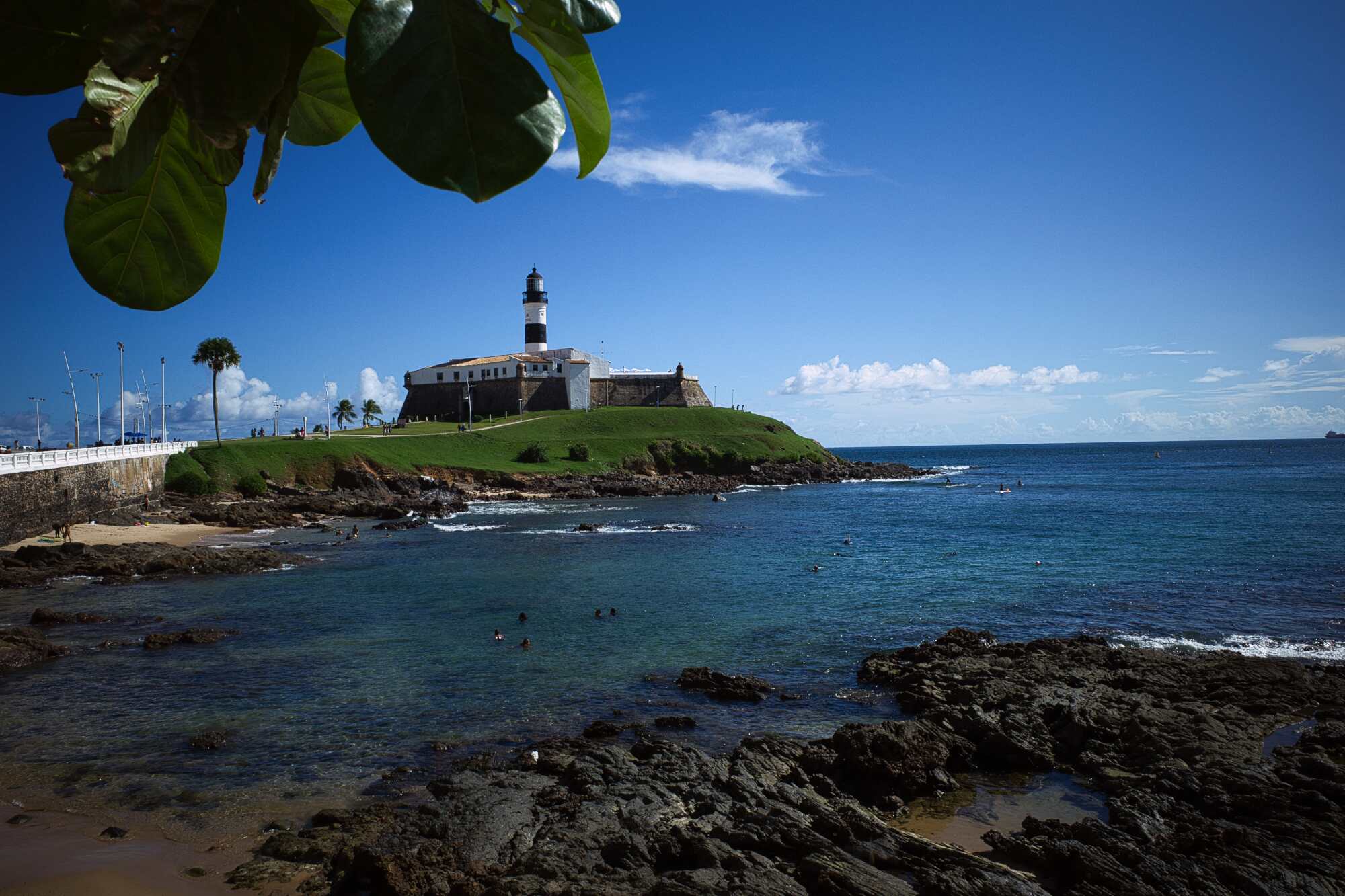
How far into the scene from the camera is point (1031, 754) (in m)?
13.4

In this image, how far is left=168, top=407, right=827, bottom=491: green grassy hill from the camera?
185 ft

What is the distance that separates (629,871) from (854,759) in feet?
15.4

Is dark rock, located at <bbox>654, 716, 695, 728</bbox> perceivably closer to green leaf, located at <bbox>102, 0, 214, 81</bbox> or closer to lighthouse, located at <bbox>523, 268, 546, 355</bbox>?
green leaf, located at <bbox>102, 0, 214, 81</bbox>

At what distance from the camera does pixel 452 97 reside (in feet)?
1.94

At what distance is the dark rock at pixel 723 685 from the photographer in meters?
16.6

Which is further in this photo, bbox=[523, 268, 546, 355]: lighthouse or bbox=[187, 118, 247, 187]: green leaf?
bbox=[523, 268, 546, 355]: lighthouse

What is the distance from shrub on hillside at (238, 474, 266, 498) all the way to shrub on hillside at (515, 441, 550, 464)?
22.8m

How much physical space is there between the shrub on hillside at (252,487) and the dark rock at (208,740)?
43.2 metres

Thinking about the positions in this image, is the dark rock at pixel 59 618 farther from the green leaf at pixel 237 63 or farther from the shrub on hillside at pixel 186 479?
the shrub on hillside at pixel 186 479

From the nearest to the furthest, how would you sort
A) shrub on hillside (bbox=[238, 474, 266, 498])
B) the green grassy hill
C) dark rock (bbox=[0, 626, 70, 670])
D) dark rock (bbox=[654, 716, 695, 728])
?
dark rock (bbox=[654, 716, 695, 728]) < dark rock (bbox=[0, 626, 70, 670]) < shrub on hillside (bbox=[238, 474, 266, 498]) < the green grassy hill

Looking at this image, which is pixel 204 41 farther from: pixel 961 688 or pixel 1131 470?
pixel 1131 470

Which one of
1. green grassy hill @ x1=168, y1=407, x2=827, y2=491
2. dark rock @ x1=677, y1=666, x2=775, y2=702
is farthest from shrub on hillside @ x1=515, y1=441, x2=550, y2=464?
dark rock @ x1=677, y1=666, x2=775, y2=702

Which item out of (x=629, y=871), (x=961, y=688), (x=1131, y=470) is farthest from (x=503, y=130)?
(x=1131, y=470)

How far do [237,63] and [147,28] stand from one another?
7 centimetres
